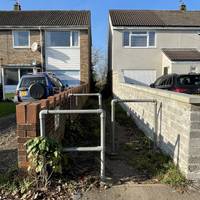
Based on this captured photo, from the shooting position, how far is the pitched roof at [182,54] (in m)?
20.6

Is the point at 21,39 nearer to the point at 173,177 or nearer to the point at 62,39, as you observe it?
the point at 62,39

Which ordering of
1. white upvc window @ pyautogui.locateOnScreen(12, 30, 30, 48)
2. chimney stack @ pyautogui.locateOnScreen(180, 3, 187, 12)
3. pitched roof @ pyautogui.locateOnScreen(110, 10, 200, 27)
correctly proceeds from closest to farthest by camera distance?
white upvc window @ pyautogui.locateOnScreen(12, 30, 30, 48) → pitched roof @ pyautogui.locateOnScreen(110, 10, 200, 27) → chimney stack @ pyautogui.locateOnScreen(180, 3, 187, 12)

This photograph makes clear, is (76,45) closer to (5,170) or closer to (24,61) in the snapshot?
(24,61)

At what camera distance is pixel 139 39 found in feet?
73.7

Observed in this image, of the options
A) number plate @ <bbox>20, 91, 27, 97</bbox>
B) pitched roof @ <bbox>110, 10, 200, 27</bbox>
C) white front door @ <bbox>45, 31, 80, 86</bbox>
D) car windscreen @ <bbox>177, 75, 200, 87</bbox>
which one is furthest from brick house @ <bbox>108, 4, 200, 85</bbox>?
number plate @ <bbox>20, 91, 27, 97</bbox>

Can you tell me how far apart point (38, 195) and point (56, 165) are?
467mm

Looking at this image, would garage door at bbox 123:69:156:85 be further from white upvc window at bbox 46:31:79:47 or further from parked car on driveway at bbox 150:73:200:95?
parked car on driveway at bbox 150:73:200:95

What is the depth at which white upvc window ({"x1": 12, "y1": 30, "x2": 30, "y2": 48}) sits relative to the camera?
73.5 ft

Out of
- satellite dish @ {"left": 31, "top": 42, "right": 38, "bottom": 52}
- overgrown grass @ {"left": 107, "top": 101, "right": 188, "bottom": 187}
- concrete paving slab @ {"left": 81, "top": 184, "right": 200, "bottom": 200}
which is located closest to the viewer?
concrete paving slab @ {"left": 81, "top": 184, "right": 200, "bottom": 200}

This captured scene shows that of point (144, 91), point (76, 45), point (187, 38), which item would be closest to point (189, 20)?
point (187, 38)

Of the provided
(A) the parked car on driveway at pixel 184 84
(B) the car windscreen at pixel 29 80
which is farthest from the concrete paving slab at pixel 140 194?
(A) the parked car on driveway at pixel 184 84

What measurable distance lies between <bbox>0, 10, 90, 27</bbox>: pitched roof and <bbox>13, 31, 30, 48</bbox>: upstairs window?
0.64m

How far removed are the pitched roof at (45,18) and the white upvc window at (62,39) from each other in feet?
2.30

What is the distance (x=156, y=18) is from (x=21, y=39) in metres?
11.5
